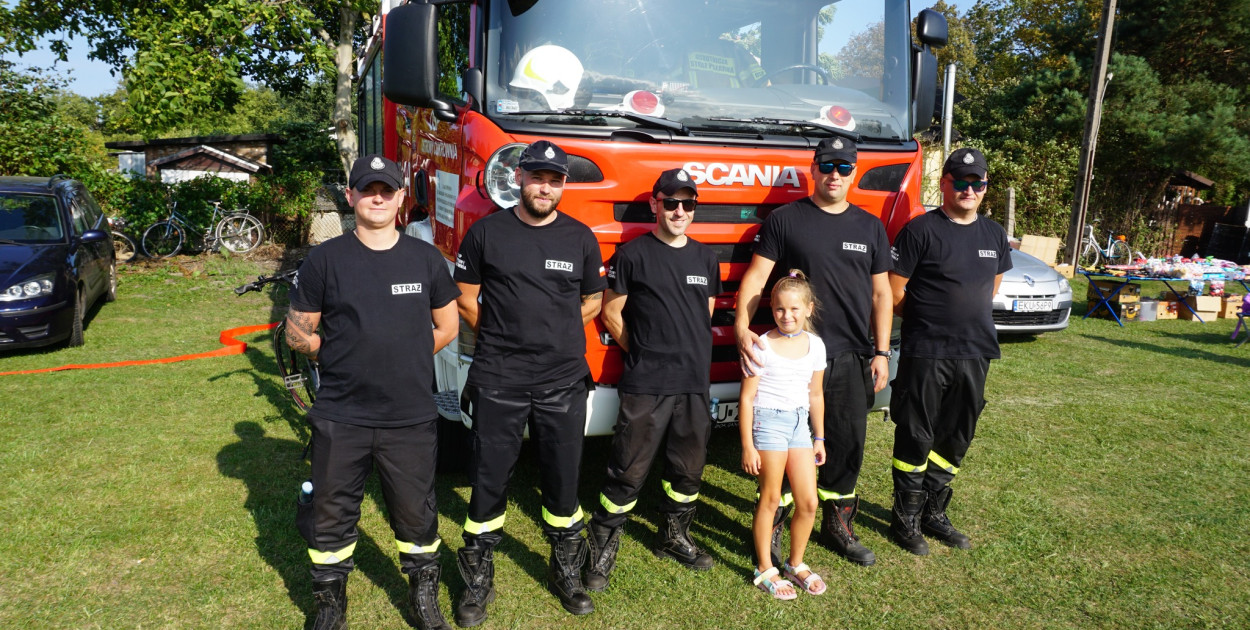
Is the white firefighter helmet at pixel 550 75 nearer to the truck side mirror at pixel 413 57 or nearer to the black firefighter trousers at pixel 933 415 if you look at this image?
the truck side mirror at pixel 413 57

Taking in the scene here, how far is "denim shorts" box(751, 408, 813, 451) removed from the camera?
11.6ft

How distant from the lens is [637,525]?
438 cm

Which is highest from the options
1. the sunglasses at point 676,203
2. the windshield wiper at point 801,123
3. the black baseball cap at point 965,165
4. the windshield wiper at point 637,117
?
the windshield wiper at point 801,123

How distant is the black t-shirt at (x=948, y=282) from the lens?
3.92m

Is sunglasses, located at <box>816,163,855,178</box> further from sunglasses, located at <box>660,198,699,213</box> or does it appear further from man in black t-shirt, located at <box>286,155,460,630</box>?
man in black t-shirt, located at <box>286,155,460,630</box>

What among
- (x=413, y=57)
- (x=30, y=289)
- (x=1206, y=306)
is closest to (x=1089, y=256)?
(x=1206, y=306)

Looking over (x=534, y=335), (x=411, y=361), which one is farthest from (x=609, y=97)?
(x=411, y=361)

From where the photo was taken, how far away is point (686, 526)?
3.92 m

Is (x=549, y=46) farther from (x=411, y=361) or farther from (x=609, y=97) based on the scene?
(x=411, y=361)

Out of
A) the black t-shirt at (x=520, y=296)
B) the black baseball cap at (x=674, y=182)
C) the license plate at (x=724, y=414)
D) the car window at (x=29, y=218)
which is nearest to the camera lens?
the black t-shirt at (x=520, y=296)

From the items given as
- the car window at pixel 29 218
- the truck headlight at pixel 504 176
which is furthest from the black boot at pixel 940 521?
the car window at pixel 29 218

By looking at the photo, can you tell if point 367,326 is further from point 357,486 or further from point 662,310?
point 662,310

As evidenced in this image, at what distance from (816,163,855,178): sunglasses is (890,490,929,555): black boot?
168 centimetres

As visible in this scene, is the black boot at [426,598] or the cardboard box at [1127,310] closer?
the black boot at [426,598]
